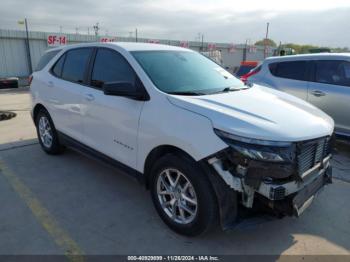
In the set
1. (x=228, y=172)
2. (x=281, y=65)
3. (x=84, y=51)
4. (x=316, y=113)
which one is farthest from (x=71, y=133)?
(x=281, y=65)

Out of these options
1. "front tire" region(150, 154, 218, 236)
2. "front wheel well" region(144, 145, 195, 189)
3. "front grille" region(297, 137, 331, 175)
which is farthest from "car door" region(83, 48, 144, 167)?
"front grille" region(297, 137, 331, 175)

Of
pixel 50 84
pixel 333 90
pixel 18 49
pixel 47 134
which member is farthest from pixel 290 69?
pixel 18 49

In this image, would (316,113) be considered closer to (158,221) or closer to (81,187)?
(158,221)

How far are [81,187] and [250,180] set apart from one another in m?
2.52

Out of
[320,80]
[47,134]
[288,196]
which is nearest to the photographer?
[288,196]

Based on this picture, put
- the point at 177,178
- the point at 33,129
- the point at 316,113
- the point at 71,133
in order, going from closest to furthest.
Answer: the point at 177,178
the point at 316,113
the point at 71,133
the point at 33,129

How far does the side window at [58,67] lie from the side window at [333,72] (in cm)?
449

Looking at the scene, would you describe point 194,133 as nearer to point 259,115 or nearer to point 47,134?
point 259,115

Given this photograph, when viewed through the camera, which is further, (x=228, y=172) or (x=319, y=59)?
(x=319, y=59)

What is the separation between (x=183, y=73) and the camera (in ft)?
12.1

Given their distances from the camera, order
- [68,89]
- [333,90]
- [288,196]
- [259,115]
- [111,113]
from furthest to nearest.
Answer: [333,90]
[68,89]
[111,113]
[259,115]
[288,196]

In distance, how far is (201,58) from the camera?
14.1 feet

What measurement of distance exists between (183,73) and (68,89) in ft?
5.87

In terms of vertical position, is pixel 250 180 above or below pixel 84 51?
below
